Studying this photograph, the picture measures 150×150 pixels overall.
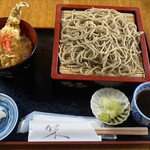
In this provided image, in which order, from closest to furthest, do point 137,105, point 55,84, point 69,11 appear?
point 137,105
point 55,84
point 69,11

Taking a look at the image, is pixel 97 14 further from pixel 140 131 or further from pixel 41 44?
pixel 140 131

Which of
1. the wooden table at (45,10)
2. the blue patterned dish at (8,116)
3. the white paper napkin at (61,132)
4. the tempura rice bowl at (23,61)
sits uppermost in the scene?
the wooden table at (45,10)

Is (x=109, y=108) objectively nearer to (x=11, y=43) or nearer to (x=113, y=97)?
(x=113, y=97)

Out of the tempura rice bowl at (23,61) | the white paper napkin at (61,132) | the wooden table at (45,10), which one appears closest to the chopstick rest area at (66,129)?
the white paper napkin at (61,132)

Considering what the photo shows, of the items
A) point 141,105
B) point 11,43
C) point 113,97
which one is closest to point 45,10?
point 11,43

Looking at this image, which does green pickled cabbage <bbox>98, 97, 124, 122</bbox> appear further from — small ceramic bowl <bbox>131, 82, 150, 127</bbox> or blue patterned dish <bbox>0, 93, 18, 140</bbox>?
blue patterned dish <bbox>0, 93, 18, 140</bbox>

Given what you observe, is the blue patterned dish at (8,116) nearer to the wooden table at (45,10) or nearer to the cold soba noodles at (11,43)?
the cold soba noodles at (11,43)

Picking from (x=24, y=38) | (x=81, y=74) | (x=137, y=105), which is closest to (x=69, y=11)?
(x=24, y=38)
